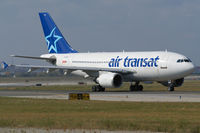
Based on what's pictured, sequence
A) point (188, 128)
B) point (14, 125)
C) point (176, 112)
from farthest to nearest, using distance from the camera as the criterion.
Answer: point (176, 112) < point (14, 125) < point (188, 128)

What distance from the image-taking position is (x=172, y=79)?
175 ft

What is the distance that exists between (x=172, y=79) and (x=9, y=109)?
2607cm

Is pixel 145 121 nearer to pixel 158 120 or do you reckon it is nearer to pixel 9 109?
pixel 158 120

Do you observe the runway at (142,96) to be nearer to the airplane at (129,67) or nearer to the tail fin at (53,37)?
the airplane at (129,67)

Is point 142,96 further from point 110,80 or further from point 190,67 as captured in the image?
point 190,67

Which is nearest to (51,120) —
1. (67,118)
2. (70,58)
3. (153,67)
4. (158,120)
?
(67,118)

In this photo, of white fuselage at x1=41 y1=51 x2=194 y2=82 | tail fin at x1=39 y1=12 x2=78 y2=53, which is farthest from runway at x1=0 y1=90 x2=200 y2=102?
tail fin at x1=39 y1=12 x2=78 y2=53

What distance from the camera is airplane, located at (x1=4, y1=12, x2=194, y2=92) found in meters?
52.4

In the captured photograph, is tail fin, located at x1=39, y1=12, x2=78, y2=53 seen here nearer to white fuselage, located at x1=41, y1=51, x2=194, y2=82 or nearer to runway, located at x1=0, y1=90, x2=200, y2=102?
white fuselage, located at x1=41, y1=51, x2=194, y2=82

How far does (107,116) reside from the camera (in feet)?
85.9

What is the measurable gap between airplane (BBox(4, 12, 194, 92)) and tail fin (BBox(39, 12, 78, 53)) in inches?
87.8

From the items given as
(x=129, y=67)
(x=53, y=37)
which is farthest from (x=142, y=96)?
Answer: (x=53, y=37)

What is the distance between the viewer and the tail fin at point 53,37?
67125 millimetres

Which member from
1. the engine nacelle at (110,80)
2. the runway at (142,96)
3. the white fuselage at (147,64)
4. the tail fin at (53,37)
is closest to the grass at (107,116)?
the runway at (142,96)
